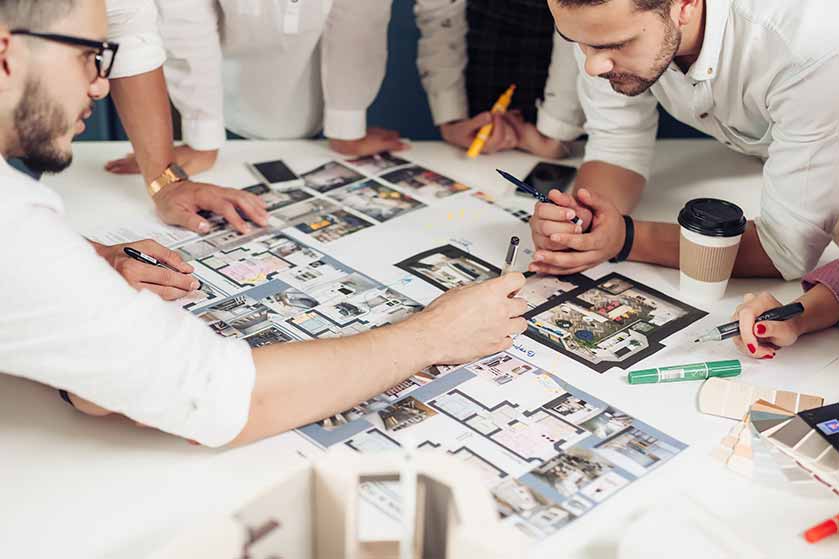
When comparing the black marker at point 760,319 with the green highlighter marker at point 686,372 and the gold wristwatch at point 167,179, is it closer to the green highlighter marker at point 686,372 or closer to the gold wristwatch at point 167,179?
the green highlighter marker at point 686,372

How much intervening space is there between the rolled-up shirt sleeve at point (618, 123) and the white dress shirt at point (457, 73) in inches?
4.8

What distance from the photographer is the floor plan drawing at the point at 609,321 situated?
125cm

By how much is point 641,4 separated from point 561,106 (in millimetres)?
530

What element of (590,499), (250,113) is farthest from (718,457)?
(250,113)

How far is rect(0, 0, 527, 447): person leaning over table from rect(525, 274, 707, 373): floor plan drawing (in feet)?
0.69

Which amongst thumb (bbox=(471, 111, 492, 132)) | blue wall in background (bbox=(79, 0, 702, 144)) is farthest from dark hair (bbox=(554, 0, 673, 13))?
blue wall in background (bbox=(79, 0, 702, 144))

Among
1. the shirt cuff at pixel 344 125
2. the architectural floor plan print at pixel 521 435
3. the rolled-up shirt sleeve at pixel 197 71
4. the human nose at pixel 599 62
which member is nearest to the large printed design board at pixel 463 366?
the architectural floor plan print at pixel 521 435

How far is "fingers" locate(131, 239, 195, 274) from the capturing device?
1354mm

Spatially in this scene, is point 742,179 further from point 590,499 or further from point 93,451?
point 93,451

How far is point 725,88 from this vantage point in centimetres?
146

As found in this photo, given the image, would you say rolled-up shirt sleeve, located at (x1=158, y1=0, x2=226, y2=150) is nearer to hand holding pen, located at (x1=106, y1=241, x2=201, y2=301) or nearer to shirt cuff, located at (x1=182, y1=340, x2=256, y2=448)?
hand holding pen, located at (x1=106, y1=241, x2=201, y2=301)

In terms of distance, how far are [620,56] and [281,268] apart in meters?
0.60

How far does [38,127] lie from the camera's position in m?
1.05

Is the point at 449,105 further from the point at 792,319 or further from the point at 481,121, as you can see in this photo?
the point at 792,319
